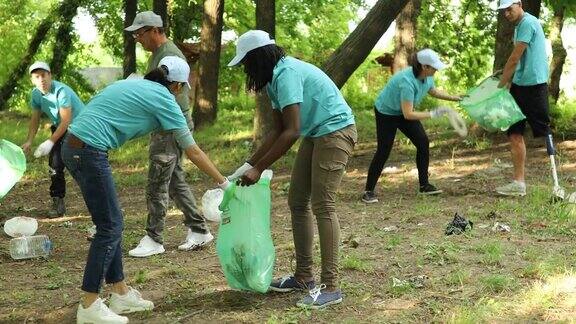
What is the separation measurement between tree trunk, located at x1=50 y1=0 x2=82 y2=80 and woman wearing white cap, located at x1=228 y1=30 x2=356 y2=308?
1482 centimetres

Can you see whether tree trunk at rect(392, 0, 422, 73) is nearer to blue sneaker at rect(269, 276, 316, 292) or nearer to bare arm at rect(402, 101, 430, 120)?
bare arm at rect(402, 101, 430, 120)

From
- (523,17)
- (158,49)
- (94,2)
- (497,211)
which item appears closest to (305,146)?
(158,49)

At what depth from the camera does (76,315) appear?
13.9 ft

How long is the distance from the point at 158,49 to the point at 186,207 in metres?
1.27

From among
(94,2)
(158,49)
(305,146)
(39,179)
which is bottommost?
(39,179)

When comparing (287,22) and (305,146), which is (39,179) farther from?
(287,22)

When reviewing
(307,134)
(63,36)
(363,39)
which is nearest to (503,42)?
(363,39)

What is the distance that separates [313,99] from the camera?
4.07m

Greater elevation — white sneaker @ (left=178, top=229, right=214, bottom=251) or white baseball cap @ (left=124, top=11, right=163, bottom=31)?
white baseball cap @ (left=124, top=11, right=163, bottom=31)

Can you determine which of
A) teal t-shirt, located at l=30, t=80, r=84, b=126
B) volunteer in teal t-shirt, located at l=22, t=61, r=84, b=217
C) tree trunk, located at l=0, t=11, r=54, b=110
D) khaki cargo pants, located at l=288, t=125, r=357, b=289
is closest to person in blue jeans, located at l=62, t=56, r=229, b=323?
khaki cargo pants, located at l=288, t=125, r=357, b=289

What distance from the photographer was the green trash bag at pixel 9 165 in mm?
5281

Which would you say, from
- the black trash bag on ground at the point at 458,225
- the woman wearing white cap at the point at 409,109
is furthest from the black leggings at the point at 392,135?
the black trash bag on ground at the point at 458,225

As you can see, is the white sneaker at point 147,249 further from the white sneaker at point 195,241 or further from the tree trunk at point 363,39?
the tree trunk at point 363,39

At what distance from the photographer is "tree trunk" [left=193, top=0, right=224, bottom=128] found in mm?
13367
